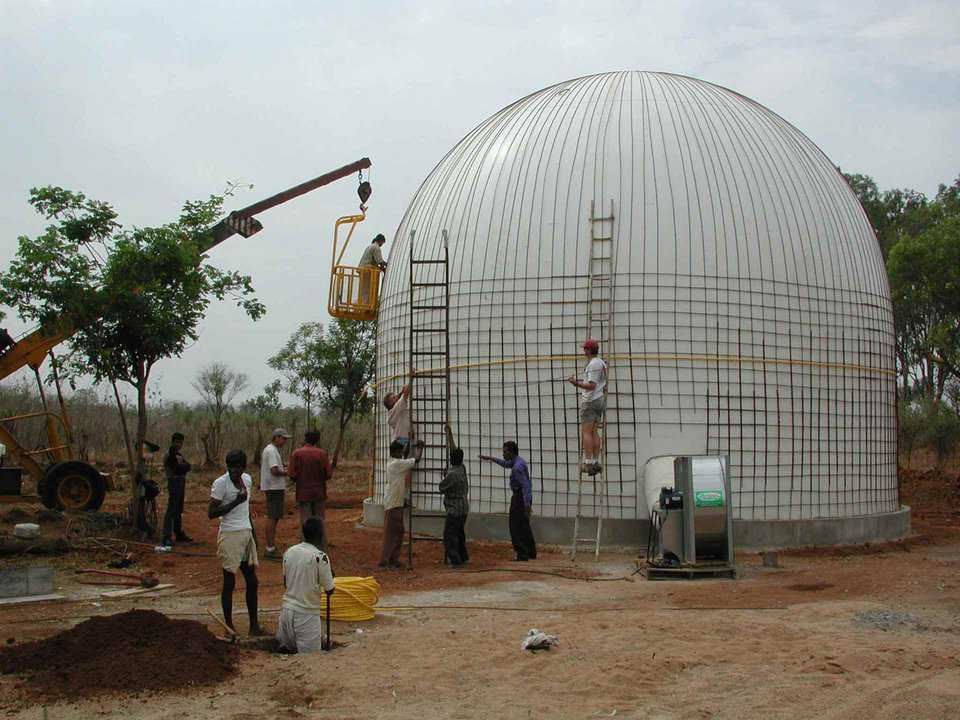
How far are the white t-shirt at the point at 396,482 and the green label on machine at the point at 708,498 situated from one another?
149 inches

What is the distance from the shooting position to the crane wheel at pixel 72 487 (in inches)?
719

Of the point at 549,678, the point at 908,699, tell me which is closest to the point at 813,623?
the point at 908,699

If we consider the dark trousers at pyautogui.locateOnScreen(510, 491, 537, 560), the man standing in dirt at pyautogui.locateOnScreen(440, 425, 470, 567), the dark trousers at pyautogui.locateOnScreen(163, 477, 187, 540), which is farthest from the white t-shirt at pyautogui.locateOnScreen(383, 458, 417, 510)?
the dark trousers at pyautogui.locateOnScreen(163, 477, 187, 540)

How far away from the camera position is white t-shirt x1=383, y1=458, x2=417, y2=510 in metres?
13.1

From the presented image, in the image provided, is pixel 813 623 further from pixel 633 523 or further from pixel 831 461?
pixel 831 461

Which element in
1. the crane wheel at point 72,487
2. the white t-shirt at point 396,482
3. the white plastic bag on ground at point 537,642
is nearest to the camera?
the white plastic bag on ground at point 537,642

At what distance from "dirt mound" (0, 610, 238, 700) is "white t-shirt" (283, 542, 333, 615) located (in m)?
0.63

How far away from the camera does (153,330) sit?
1517cm

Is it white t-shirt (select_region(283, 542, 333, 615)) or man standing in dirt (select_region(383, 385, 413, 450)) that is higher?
man standing in dirt (select_region(383, 385, 413, 450))

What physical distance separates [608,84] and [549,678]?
43.7 feet

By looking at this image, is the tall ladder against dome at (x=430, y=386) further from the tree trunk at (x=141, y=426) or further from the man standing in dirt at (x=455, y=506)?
the tree trunk at (x=141, y=426)

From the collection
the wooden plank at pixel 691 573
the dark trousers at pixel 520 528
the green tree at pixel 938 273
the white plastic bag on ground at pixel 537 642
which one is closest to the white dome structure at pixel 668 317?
the dark trousers at pixel 520 528

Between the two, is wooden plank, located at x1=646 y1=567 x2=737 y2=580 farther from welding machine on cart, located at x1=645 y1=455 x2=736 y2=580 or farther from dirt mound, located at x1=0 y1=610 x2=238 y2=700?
dirt mound, located at x1=0 y1=610 x2=238 y2=700

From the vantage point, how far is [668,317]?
15.1 metres
